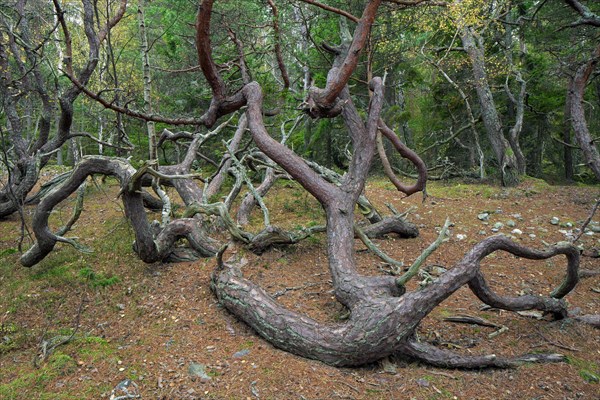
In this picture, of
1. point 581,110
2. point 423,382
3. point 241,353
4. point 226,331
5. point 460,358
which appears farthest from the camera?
point 581,110

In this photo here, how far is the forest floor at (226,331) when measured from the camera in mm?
3256

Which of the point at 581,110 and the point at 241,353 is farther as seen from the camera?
the point at 581,110

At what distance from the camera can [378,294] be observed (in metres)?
3.91

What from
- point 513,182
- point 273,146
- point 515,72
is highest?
point 515,72

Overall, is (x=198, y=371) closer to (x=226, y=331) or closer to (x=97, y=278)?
(x=226, y=331)

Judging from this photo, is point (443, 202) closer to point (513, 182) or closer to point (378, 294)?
point (513, 182)

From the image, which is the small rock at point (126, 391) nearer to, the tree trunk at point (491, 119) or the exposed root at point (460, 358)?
the exposed root at point (460, 358)

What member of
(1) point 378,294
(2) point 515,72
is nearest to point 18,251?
(1) point 378,294

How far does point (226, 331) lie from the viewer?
4.18 meters

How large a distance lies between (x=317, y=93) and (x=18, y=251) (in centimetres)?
530

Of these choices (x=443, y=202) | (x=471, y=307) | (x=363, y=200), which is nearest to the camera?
(x=471, y=307)

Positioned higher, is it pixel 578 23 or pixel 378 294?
pixel 578 23

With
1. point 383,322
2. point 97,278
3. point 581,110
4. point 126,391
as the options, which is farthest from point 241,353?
point 581,110

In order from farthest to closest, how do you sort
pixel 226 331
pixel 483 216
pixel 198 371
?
pixel 483 216
pixel 226 331
pixel 198 371
